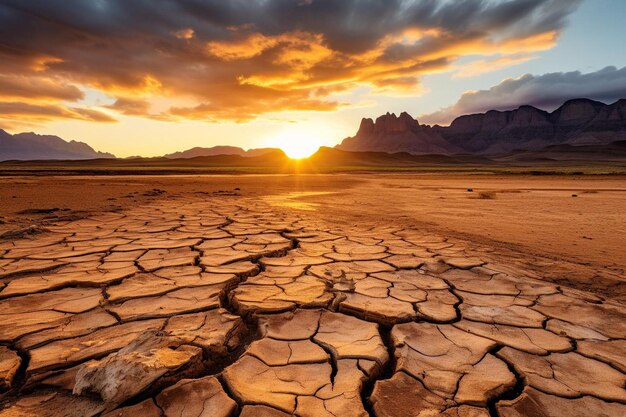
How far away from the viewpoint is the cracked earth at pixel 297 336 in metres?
1.20

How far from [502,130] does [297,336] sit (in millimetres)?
154398

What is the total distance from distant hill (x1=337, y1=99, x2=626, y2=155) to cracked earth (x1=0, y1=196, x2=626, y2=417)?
123816 millimetres

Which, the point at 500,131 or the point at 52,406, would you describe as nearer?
the point at 52,406

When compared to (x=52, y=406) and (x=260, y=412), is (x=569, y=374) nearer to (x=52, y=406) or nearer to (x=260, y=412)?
(x=260, y=412)

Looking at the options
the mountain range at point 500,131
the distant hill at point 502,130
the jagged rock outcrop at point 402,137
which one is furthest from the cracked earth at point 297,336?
→ the jagged rock outcrop at point 402,137

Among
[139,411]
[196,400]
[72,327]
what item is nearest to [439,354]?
[196,400]

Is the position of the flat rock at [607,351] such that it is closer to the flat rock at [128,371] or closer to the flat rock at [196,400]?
the flat rock at [196,400]

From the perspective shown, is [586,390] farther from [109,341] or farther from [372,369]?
[109,341]

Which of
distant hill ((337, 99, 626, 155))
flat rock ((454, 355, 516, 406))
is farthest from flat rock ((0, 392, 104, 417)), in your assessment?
distant hill ((337, 99, 626, 155))

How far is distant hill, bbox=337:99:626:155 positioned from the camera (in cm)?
11644

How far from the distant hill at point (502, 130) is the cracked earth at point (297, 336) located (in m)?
124

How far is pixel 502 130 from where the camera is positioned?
13138 centimetres

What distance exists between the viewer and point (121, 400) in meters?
1.13

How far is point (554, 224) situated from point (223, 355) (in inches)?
209
